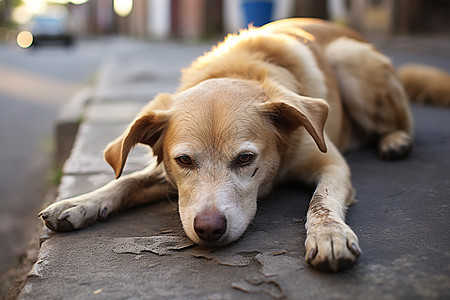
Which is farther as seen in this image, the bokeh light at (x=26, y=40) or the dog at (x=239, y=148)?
the bokeh light at (x=26, y=40)

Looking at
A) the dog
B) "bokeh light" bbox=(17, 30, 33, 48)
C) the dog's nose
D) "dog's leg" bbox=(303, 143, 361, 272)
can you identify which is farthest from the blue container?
"bokeh light" bbox=(17, 30, 33, 48)

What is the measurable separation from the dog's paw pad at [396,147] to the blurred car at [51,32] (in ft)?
87.3

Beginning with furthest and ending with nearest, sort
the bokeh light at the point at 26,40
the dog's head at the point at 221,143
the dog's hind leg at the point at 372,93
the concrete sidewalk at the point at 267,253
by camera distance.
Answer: the bokeh light at the point at 26,40 < the dog's hind leg at the point at 372,93 < the dog's head at the point at 221,143 < the concrete sidewalk at the point at 267,253

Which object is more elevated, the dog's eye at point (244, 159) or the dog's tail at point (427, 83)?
the dog's eye at point (244, 159)

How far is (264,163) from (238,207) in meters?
0.34

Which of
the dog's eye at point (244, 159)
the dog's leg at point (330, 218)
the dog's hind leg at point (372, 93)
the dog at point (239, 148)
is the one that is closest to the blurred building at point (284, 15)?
the dog's hind leg at point (372, 93)

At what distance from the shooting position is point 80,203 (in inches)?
97.6

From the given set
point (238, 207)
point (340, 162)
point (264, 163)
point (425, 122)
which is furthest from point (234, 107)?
point (425, 122)

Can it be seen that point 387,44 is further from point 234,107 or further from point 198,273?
point 198,273

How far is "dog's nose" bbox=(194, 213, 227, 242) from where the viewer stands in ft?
6.64

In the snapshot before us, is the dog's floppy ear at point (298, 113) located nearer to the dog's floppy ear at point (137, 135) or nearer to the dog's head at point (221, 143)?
the dog's head at point (221, 143)

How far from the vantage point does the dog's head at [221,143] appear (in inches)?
83.7

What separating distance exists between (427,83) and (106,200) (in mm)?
3745

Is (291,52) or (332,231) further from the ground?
(291,52)
